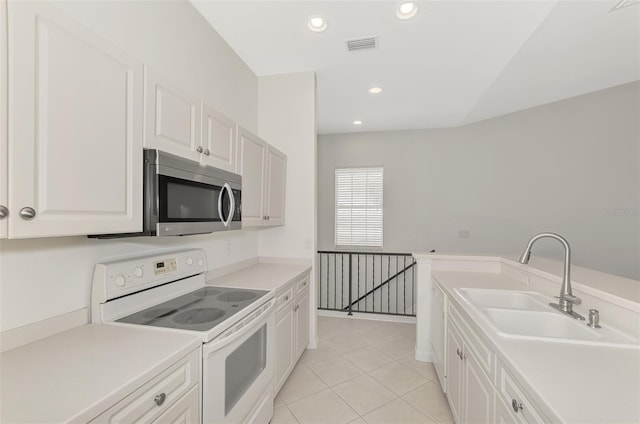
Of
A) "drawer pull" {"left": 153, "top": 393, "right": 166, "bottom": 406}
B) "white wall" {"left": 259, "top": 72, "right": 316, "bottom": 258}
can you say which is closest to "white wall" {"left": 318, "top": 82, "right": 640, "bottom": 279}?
"white wall" {"left": 259, "top": 72, "right": 316, "bottom": 258}

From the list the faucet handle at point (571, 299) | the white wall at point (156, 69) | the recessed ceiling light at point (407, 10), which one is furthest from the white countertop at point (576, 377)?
the recessed ceiling light at point (407, 10)

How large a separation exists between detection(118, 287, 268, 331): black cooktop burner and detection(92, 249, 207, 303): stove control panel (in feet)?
0.44

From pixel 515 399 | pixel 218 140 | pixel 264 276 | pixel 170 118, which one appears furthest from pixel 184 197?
pixel 515 399

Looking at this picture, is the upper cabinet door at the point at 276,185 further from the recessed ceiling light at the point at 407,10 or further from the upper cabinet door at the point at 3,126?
the upper cabinet door at the point at 3,126

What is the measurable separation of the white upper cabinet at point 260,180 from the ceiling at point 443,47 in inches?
36.9

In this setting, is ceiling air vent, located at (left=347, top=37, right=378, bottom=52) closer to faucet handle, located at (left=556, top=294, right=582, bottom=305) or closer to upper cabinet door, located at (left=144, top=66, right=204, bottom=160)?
upper cabinet door, located at (left=144, top=66, right=204, bottom=160)

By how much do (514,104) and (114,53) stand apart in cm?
483

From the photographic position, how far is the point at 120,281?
136 centimetres

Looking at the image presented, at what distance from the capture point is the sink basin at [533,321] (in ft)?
3.92

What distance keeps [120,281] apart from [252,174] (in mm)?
1222

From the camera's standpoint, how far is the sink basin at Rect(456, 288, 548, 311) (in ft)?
5.89

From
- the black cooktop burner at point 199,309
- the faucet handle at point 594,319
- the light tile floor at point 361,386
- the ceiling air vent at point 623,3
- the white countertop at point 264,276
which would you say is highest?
the ceiling air vent at point 623,3

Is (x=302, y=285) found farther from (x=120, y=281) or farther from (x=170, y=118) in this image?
(x=170, y=118)

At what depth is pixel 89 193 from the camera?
1.03 metres
